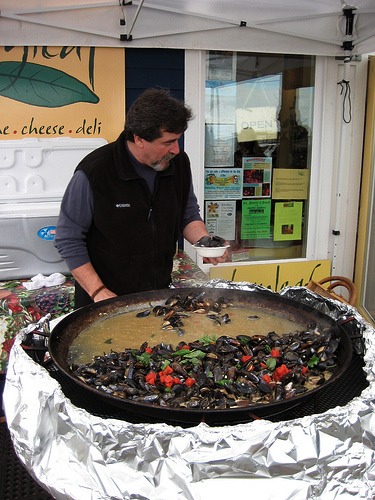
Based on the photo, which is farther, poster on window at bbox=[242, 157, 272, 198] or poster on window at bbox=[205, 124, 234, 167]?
poster on window at bbox=[242, 157, 272, 198]

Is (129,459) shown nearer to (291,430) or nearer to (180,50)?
(291,430)

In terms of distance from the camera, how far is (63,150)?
389 cm

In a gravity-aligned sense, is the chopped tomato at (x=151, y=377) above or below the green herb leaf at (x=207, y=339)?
below

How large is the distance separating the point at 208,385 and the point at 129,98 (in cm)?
332

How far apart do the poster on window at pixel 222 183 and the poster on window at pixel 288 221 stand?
1.66 ft

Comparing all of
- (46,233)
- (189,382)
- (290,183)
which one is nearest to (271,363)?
(189,382)

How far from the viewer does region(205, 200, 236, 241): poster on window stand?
4.97m

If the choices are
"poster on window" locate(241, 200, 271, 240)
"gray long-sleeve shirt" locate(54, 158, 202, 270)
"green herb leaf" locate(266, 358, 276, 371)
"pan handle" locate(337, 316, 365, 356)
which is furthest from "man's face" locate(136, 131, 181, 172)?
"poster on window" locate(241, 200, 271, 240)

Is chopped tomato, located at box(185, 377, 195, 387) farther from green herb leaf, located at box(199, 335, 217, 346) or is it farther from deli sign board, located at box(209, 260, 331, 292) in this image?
deli sign board, located at box(209, 260, 331, 292)

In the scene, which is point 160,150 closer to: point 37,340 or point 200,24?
point 37,340

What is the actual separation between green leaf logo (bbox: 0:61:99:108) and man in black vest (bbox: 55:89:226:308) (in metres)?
1.64

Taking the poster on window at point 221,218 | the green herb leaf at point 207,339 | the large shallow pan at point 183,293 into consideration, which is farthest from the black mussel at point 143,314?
the poster on window at point 221,218

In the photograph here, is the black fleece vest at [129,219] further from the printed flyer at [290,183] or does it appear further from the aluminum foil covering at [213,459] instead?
the printed flyer at [290,183]

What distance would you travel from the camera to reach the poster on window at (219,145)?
15.8 feet
